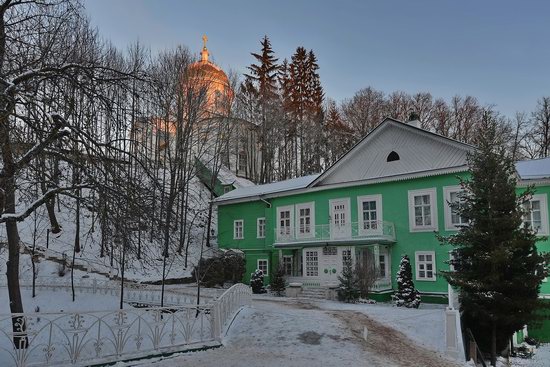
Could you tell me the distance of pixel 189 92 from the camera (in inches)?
1081

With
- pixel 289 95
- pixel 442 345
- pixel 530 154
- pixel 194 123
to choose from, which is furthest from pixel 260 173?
pixel 442 345

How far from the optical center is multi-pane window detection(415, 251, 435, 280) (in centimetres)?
1925

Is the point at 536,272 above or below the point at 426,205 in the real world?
below

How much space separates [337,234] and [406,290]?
485cm

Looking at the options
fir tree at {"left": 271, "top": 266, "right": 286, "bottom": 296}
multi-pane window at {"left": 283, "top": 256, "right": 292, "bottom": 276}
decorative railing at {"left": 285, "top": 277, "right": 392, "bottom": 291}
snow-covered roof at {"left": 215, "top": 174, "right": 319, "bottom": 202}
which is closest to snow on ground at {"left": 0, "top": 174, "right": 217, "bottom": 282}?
snow-covered roof at {"left": 215, "top": 174, "right": 319, "bottom": 202}

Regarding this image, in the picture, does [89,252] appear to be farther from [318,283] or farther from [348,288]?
[348,288]

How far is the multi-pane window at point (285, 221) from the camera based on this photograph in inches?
953

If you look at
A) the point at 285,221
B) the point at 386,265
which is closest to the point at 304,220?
the point at 285,221

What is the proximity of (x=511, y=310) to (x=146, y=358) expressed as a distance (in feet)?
34.8

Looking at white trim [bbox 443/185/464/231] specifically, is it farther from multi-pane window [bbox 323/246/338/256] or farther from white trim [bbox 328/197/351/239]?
multi-pane window [bbox 323/246/338/256]

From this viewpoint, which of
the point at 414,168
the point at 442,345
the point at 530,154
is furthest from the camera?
the point at 530,154

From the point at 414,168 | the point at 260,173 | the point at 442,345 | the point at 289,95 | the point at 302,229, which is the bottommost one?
the point at 442,345

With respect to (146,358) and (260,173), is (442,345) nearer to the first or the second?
(146,358)

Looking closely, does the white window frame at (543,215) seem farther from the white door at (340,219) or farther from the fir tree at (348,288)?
the white door at (340,219)
